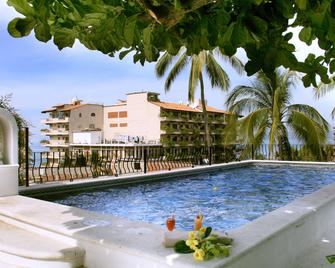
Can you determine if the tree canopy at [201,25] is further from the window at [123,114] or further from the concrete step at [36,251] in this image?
the window at [123,114]

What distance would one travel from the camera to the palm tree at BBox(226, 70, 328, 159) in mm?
15664

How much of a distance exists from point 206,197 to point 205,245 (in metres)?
5.55

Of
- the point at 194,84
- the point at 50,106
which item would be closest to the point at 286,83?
the point at 194,84

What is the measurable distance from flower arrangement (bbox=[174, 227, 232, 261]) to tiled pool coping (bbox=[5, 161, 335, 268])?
0.07 metres

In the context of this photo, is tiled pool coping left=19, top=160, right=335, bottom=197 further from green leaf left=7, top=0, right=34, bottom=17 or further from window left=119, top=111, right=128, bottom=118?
window left=119, top=111, right=128, bottom=118

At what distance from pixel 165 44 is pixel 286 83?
15.7 meters

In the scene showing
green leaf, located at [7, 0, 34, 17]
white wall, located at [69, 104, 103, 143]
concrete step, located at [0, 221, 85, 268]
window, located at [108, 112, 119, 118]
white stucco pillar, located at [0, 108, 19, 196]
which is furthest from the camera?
white wall, located at [69, 104, 103, 143]

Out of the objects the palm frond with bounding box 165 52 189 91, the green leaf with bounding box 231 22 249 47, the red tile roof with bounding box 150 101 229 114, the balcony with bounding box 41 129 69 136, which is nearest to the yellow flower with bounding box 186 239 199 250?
the green leaf with bounding box 231 22 249 47

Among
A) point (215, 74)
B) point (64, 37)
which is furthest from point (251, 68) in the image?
point (215, 74)

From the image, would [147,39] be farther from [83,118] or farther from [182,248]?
[83,118]

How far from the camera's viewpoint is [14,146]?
21.8 ft

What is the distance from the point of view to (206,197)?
8.59 m

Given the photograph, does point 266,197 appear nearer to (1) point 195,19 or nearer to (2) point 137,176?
(2) point 137,176

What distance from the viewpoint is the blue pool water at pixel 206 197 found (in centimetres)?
677
